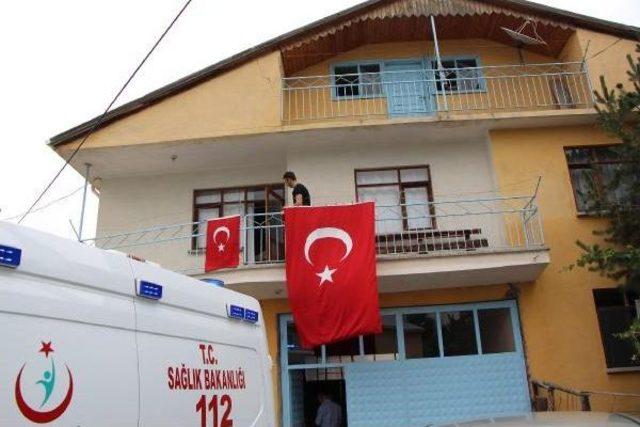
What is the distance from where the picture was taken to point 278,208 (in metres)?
13.2

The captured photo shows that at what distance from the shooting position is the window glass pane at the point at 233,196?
1339 centimetres

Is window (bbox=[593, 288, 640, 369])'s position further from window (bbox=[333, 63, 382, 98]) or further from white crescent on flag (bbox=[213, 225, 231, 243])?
white crescent on flag (bbox=[213, 225, 231, 243])

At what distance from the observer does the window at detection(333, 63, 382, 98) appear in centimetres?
1354

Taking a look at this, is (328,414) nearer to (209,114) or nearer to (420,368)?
(420,368)

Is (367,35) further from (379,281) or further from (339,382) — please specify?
(339,382)

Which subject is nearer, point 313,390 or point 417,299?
point 417,299

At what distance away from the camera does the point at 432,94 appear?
523 inches

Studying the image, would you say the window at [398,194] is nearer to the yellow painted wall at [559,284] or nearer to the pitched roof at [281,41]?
the yellow painted wall at [559,284]

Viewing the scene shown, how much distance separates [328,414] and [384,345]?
170 centimetres

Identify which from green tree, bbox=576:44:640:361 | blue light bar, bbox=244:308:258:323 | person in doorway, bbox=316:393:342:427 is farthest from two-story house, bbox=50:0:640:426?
blue light bar, bbox=244:308:258:323

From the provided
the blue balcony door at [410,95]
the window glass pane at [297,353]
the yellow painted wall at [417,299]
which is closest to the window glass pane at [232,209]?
the yellow painted wall at [417,299]

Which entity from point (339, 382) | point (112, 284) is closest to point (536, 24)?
point (339, 382)

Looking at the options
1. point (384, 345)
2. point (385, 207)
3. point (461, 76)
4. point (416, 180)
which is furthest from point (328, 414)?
point (461, 76)

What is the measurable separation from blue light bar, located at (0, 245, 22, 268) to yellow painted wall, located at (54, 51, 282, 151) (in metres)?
9.83
